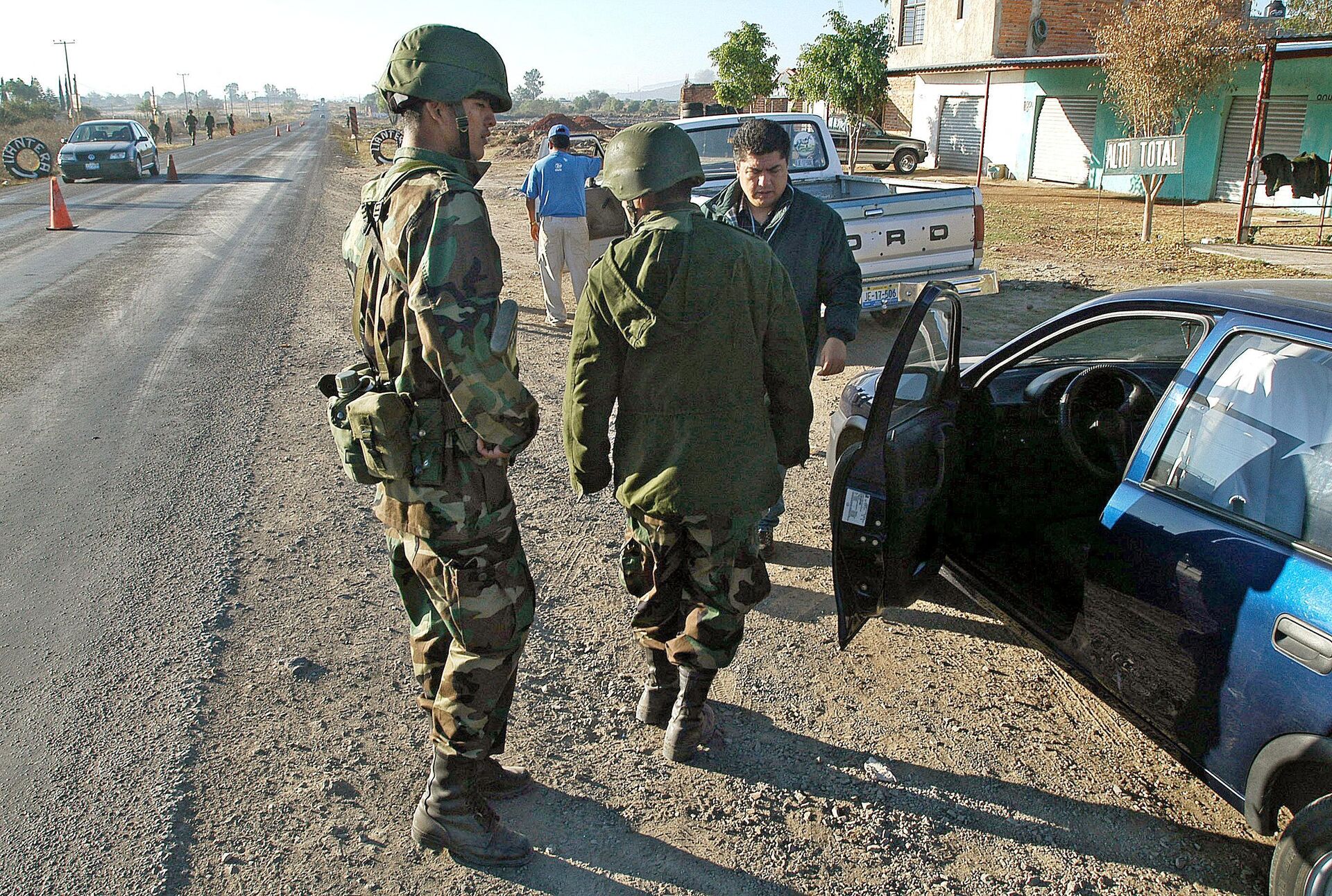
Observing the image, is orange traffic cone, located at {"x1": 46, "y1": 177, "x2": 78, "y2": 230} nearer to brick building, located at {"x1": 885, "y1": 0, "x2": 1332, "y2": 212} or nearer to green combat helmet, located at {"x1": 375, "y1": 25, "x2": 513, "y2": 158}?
green combat helmet, located at {"x1": 375, "y1": 25, "x2": 513, "y2": 158}

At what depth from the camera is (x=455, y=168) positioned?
2.35 m

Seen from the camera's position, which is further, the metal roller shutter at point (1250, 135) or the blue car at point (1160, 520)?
the metal roller shutter at point (1250, 135)

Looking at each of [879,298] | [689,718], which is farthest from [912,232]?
[689,718]

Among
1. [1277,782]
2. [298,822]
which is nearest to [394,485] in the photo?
[298,822]

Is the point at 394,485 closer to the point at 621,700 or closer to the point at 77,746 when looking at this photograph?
the point at 621,700

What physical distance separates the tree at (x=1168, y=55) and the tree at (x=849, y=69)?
12831 mm

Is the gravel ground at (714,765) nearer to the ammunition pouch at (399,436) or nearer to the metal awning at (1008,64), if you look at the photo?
the ammunition pouch at (399,436)

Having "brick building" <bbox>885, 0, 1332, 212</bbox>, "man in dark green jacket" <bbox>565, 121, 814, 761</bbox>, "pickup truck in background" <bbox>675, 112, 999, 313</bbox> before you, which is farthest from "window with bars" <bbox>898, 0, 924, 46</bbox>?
"man in dark green jacket" <bbox>565, 121, 814, 761</bbox>

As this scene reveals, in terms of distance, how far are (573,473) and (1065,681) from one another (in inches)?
80.2

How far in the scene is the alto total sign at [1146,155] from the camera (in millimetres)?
12305

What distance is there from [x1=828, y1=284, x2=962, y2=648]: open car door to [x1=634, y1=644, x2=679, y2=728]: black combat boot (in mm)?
584

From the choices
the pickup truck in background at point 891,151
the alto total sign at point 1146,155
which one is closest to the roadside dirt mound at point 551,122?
the pickup truck in background at point 891,151

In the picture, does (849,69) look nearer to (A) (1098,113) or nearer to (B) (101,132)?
(A) (1098,113)

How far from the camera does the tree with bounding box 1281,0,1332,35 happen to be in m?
17.7
